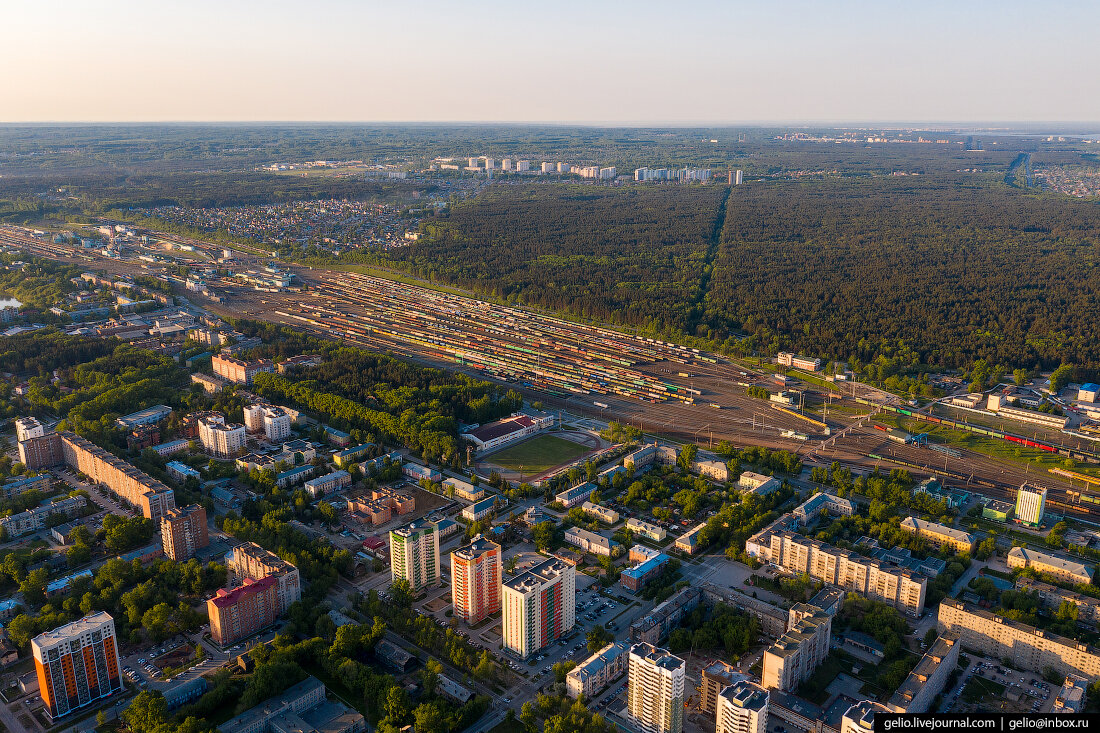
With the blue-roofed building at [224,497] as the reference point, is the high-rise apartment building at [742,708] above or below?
above

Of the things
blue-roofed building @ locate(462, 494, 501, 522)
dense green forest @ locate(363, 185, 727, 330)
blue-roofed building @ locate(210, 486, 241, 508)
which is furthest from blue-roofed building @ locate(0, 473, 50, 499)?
dense green forest @ locate(363, 185, 727, 330)

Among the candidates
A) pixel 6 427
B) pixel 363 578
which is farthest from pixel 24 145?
pixel 363 578

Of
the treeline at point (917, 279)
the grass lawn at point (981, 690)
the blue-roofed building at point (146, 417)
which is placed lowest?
the grass lawn at point (981, 690)

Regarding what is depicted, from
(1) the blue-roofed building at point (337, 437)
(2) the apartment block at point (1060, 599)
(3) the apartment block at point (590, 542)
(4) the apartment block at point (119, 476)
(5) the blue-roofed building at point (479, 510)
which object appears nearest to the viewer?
(2) the apartment block at point (1060, 599)

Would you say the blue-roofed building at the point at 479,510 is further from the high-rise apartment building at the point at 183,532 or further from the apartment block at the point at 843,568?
the apartment block at the point at 843,568

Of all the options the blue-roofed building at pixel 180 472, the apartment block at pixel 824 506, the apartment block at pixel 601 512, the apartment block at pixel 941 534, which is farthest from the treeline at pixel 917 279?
the blue-roofed building at pixel 180 472
